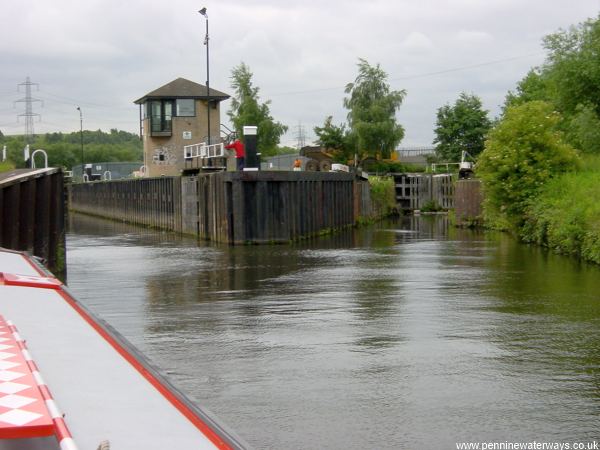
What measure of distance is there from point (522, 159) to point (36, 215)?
1659 centimetres

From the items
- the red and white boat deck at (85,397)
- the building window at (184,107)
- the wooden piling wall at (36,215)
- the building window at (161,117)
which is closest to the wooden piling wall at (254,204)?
the wooden piling wall at (36,215)

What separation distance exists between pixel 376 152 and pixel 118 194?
73.0 ft

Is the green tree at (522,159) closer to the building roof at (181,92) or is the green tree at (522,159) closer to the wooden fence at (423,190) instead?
the wooden fence at (423,190)

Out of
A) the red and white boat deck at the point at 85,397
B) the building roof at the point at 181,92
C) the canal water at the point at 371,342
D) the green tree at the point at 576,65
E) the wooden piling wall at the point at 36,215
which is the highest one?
the building roof at the point at 181,92

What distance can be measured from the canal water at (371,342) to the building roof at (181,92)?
4148 cm

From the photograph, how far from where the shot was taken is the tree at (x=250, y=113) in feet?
203

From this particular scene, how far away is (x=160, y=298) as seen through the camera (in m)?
15.1

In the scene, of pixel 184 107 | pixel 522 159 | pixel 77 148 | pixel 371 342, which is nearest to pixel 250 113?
pixel 184 107

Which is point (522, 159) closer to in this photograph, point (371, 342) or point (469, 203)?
point (469, 203)

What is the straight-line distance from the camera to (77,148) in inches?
4988

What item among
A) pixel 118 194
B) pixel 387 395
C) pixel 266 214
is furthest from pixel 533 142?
pixel 118 194

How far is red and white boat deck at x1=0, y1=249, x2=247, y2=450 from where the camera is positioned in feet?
11.3

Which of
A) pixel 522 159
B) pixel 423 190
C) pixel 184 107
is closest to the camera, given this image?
pixel 522 159

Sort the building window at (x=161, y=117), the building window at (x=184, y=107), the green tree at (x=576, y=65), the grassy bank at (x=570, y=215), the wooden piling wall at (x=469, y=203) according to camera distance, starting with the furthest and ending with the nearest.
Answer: the building window at (x=184, y=107) < the building window at (x=161, y=117) < the wooden piling wall at (x=469, y=203) < the green tree at (x=576, y=65) < the grassy bank at (x=570, y=215)
